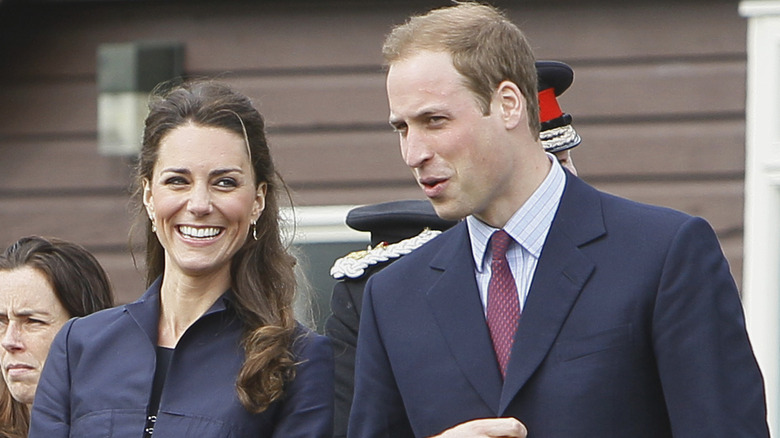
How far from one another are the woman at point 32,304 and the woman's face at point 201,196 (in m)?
0.62

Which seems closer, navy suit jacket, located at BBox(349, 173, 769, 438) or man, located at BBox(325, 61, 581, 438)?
navy suit jacket, located at BBox(349, 173, 769, 438)

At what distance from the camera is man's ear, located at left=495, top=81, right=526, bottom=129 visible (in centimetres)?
239

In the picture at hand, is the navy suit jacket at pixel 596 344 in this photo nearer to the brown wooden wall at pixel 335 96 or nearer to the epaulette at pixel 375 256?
the epaulette at pixel 375 256

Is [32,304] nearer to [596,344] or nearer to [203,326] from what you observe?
[203,326]

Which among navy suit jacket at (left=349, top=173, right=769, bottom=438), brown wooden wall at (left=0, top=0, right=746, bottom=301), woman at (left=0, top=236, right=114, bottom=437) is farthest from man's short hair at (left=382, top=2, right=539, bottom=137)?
brown wooden wall at (left=0, top=0, right=746, bottom=301)

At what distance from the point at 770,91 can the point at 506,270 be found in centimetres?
352

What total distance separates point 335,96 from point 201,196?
9.89 ft

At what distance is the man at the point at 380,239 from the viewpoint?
3195mm

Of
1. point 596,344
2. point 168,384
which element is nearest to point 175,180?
point 168,384

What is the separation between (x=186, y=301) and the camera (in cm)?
304

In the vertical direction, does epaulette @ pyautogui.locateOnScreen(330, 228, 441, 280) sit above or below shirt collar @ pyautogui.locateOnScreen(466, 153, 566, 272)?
below

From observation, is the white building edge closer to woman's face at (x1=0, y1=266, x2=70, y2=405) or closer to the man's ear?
woman's face at (x1=0, y1=266, x2=70, y2=405)

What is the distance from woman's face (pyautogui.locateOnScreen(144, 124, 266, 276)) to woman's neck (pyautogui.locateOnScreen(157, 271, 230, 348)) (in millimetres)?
27

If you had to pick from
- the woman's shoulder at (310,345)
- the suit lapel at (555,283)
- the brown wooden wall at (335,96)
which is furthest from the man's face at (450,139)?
the brown wooden wall at (335,96)
